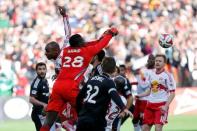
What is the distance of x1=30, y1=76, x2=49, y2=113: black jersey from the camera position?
15508 mm

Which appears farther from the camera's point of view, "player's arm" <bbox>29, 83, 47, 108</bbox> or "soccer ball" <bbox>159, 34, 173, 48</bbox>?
"soccer ball" <bbox>159, 34, 173, 48</bbox>

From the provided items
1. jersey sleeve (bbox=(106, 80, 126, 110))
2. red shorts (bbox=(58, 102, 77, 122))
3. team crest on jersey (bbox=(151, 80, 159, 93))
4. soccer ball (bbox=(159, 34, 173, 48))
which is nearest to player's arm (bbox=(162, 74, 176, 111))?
team crest on jersey (bbox=(151, 80, 159, 93))

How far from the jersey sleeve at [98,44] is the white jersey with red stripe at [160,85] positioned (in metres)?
2.70

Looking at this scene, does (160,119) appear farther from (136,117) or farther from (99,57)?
(99,57)

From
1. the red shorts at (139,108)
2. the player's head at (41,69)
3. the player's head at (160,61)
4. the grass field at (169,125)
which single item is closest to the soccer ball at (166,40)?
the player's head at (160,61)

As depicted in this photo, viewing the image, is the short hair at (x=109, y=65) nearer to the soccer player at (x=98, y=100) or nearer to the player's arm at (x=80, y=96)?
the soccer player at (x=98, y=100)

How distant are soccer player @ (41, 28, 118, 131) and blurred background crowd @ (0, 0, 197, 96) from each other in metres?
12.1

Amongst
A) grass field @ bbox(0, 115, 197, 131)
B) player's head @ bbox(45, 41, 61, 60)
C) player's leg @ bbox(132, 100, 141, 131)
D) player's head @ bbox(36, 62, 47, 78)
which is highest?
player's head @ bbox(45, 41, 61, 60)

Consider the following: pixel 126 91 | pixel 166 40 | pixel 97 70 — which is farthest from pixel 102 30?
pixel 97 70

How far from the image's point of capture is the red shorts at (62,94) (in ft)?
A: 44.6

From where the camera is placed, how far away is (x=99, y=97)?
1145 centimetres

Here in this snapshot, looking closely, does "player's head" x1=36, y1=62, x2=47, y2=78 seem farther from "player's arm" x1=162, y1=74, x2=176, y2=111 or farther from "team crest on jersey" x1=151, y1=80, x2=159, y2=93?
"player's arm" x1=162, y1=74, x2=176, y2=111

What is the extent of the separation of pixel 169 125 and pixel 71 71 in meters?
10.1

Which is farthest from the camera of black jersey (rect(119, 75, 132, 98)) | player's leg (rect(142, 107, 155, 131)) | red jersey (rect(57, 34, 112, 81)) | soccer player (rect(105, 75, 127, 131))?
player's leg (rect(142, 107, 155, 131))
